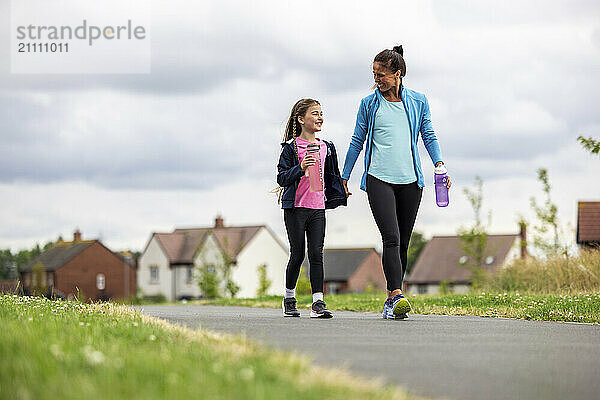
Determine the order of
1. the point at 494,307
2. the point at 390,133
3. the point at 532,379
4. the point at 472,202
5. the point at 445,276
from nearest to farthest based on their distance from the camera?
the point at 532,379, the point at 390,133, the point at 494,307, the point at 472,202, the point at 445,276

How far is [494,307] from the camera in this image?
11.4 metres

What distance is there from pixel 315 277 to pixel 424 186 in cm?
149

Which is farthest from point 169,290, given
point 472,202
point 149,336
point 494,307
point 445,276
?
point 149,336

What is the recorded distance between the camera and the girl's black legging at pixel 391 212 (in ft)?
29.1

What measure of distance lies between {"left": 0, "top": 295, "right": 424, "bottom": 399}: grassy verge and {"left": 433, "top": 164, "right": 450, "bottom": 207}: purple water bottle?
3755 mm

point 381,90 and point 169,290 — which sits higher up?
point 381,90

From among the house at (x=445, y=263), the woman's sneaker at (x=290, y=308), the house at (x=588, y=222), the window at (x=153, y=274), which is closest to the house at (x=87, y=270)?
the window at (x=153, y=274)

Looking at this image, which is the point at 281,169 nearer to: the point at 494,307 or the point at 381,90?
the point at 381,90

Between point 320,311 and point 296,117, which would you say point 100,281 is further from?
point 320,311

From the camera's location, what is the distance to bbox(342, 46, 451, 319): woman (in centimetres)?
890

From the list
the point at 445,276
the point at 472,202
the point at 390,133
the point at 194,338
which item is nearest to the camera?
the point at 194,338

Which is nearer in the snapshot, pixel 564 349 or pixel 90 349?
pixel 90 349

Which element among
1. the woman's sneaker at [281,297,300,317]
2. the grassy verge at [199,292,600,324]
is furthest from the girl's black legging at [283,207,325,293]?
the grassy verge at [199,292,600,324]

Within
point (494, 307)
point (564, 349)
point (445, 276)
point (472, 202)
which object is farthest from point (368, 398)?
point (445, 276)
